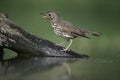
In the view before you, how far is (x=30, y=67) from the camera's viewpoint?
41.5 feet

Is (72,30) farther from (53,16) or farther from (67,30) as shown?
(53,16)

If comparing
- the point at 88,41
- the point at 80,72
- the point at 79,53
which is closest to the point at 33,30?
the point at 88,41

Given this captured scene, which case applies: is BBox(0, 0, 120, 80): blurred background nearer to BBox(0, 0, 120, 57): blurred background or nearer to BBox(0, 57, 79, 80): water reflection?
BBox(0, 0, 120, 57): blurred background

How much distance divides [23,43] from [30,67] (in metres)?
1.12

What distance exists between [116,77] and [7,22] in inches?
111

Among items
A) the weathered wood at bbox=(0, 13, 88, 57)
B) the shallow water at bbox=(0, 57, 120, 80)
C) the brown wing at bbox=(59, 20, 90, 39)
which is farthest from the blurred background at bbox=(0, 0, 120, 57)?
the shallow water at bbox=(0, 57, 120, 80)

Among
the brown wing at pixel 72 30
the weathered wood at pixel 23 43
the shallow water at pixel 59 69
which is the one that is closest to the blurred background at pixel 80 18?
the weathered wood at pixel 23 43

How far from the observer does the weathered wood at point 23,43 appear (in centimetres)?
1359

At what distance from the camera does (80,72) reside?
12078 mm

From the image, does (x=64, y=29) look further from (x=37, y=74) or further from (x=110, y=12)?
(x=110, y=12)

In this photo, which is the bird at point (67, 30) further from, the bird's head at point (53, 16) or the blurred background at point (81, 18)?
the blurred background at point (81, 18)

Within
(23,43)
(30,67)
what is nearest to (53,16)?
(23,43)

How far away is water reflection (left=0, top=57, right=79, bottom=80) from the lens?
11716 mm

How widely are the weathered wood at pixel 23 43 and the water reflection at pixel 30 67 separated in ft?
0.59
